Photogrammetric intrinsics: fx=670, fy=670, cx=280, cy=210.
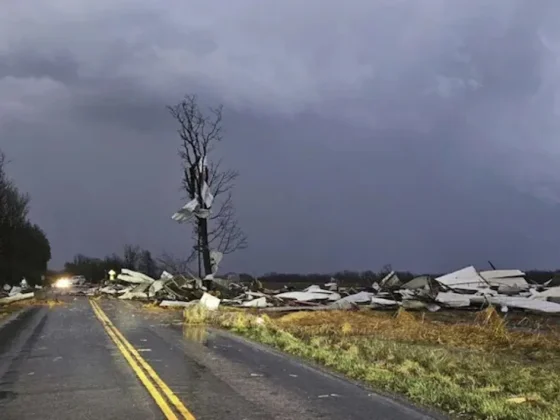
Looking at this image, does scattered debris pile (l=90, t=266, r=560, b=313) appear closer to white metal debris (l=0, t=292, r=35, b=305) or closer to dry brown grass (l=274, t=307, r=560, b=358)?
dry brown grass (l=274, t=307, r=560, b=358)

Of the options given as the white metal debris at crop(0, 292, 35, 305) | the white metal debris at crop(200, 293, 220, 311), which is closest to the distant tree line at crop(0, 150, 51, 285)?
the white metal debris at crop(0, 292, 35, 305)

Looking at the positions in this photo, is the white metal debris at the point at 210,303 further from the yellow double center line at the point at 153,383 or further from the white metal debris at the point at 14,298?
the white metal debris at the point at 14,298

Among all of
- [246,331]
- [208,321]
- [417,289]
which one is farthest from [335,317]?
[417,289]

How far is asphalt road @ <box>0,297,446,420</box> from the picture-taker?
8539 millimetres

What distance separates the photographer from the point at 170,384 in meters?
10.6

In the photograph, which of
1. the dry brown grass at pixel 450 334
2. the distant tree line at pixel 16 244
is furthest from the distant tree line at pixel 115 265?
the dry brown grass at pixel 450 334

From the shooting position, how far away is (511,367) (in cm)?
1374

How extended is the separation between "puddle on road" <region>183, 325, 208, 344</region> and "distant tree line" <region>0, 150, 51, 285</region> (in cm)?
4787

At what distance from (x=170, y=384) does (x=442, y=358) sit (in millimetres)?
5971

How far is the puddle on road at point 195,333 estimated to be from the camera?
1862 centimetres

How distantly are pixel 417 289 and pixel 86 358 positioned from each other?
2609cm

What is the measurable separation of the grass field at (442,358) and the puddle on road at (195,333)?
103 cm

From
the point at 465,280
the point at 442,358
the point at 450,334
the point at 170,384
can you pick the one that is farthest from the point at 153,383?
the point at 465,280

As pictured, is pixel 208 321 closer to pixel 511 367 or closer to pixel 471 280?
pixel 511 367
